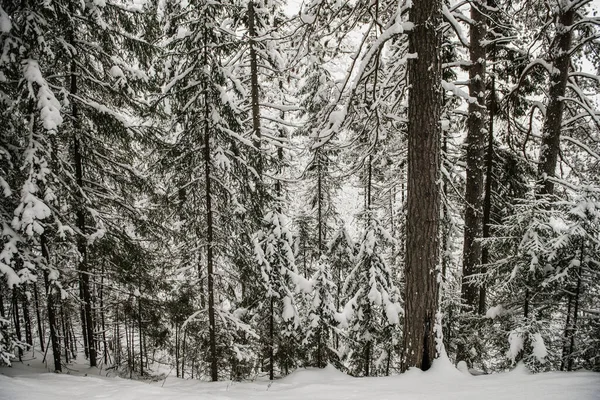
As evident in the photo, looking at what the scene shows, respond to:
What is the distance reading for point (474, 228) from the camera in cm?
819

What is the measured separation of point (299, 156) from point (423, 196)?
201 inches

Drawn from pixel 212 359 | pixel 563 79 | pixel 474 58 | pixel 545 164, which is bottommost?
pixel 212 359

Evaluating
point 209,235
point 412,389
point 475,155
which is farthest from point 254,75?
point 412,389

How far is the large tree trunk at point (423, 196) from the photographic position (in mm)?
4578

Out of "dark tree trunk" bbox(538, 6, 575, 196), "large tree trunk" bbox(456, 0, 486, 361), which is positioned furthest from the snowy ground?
"dark tree trunk" bbox(538, 6, 575, 196)

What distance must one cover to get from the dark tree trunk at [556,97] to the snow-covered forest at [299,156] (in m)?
0.04

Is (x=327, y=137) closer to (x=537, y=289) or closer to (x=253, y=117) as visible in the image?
(x=537, y=289)

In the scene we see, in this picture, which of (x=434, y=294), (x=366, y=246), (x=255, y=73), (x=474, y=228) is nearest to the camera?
(x=434, y=294)

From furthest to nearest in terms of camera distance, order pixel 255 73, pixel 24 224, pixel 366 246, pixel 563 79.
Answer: pixel 255 73, pixel 366 246, pixel 563 79, pixel 24 224

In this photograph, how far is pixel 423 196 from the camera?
4.71 meters

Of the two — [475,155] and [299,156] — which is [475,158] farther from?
[299,156]

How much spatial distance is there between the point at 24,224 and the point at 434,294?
7288 millimetres

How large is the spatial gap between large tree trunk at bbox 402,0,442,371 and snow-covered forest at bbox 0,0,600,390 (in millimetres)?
28

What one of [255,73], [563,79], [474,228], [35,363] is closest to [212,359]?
Result: [35,363]
